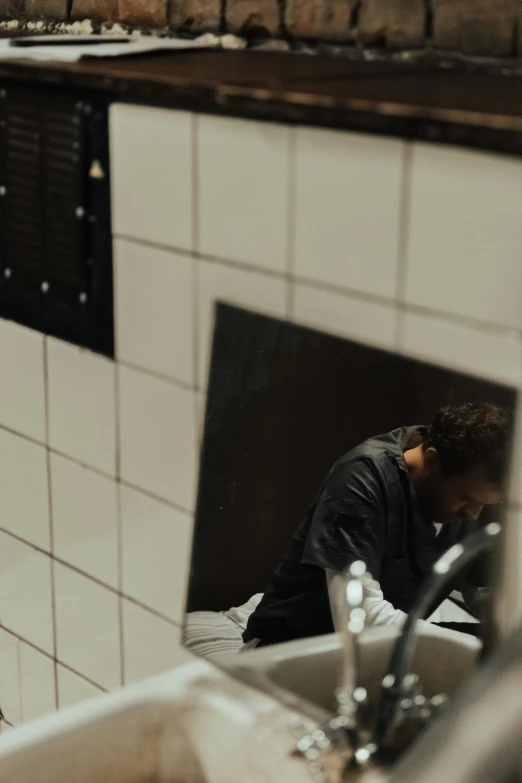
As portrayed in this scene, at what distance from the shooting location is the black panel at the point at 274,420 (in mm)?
1096

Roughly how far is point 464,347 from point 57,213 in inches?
27.5

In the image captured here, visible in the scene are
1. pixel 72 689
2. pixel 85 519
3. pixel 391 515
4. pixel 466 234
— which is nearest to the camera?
pixel 466 234

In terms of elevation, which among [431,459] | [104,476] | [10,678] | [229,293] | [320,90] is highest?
[320,90]

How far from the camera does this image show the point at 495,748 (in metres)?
0.42

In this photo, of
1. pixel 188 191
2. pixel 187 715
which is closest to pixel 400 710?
pixel 187 715

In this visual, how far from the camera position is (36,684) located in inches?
69.2

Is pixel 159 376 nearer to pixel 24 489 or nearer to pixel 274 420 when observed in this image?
pixel 274 420

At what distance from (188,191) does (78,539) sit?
2.02ft

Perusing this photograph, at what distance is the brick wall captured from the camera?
3.61 ft

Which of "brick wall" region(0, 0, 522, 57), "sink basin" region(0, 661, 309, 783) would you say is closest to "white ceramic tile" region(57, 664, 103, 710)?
"sink basin" region(0, 661, 309, 783)

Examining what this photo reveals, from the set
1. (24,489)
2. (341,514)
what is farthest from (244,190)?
(24,489)

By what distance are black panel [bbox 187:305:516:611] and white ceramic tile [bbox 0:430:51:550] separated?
38cm

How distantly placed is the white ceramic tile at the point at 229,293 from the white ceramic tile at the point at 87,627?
46 centimetres

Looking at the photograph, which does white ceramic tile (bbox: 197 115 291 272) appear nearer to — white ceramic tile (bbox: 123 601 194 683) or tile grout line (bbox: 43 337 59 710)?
tile grout line (bbox: 43 337 59 710)
